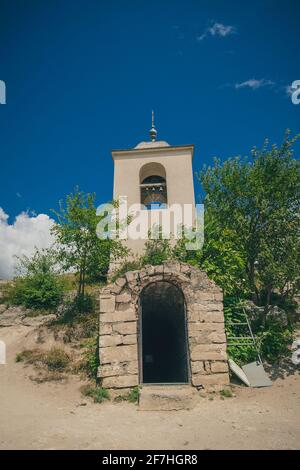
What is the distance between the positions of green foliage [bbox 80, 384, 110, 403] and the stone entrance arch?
0.65ft

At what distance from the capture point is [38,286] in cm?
1500

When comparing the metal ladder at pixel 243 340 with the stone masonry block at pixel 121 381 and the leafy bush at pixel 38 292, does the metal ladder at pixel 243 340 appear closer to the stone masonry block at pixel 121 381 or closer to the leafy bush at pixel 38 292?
the stone masonry block at pixel 121 381

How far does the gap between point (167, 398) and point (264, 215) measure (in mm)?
8907

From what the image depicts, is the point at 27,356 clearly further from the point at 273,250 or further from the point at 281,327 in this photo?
the point at 273,250

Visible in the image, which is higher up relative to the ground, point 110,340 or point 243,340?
point 110,340

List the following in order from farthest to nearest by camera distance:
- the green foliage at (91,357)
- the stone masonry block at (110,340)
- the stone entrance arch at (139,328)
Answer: the green foliage at (91,357), the stone masonry block at (110,340), the stone entrance arch at (139,328)

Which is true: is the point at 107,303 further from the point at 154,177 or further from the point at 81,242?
the point at 154,177

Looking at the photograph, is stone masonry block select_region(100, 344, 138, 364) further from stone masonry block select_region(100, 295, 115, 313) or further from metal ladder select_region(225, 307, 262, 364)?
metal ladder select_region(225, 307, 262, 364)

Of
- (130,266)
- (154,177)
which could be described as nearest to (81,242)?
(130,266)

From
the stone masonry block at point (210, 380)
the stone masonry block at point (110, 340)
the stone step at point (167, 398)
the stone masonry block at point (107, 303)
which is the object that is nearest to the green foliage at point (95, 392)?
the stone step at point (167, 398)

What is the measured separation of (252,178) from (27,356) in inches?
463

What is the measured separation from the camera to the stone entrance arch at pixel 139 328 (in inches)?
330

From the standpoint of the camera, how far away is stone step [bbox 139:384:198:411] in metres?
7.40

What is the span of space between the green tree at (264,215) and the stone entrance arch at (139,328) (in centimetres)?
368
